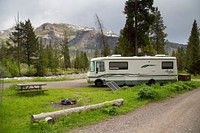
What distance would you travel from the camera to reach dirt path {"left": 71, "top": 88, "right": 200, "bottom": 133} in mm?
7156

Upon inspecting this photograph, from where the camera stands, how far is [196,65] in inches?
1426

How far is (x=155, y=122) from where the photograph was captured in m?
8.05

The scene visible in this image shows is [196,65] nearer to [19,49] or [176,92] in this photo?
[176,92]

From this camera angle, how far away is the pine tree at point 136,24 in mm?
27203

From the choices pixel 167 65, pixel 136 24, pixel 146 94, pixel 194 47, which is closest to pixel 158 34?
pixel 194 47

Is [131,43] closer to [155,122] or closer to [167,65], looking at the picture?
[167,65]

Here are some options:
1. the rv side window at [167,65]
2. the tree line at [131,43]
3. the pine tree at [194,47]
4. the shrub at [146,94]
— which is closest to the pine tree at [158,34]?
the tree line at [131,43]

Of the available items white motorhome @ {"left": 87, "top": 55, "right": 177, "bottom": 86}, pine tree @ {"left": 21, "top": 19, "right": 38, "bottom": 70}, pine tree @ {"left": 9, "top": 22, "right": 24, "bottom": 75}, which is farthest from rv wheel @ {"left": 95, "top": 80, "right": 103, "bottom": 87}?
pine tree @ {"left": 21, "top": 19, "right": 38, "bottom": 70}

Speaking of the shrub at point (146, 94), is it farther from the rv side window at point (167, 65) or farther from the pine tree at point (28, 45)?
the pine tree at point (28, 45)

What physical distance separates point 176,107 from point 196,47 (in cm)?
3733

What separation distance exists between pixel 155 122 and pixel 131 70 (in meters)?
12.0

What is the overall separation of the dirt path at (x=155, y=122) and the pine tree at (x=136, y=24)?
691 inches

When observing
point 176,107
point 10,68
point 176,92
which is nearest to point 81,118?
point 176,107

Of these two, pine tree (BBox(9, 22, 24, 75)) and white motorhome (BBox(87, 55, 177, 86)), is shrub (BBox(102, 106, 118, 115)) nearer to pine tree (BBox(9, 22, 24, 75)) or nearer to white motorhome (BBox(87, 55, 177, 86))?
white motorhome (BBox(87, 55, 177, 86))
